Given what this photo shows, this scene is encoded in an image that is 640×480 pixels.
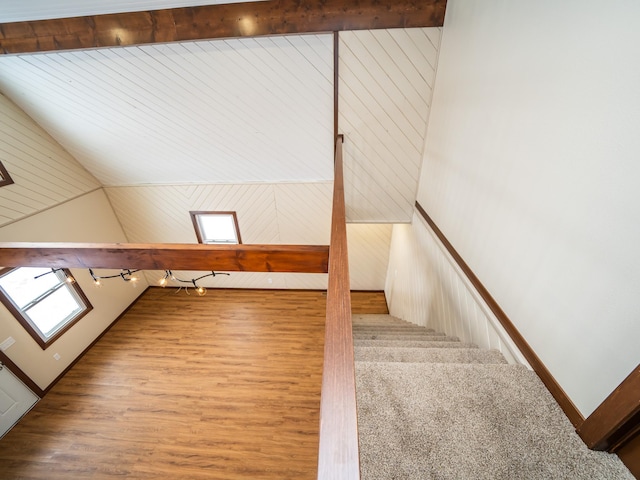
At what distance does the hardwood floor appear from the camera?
117 inches

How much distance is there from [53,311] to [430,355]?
18.0ft

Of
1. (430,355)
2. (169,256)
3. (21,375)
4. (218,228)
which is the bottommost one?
(21,375)

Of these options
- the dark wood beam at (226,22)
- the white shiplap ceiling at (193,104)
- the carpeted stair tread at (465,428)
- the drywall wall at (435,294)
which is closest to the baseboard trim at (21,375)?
the white shiplap ceiling at (193,104)

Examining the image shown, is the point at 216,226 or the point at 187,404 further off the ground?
the point at 216,226

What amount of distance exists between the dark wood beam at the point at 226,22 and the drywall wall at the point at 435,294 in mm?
2272

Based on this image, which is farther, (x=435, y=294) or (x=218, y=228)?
(x=218, y=228)

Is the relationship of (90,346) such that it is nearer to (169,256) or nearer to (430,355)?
(169,256)

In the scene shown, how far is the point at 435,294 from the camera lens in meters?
2.87

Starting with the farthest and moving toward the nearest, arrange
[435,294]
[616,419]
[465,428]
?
[435,294] < [465,428] < [616,419]

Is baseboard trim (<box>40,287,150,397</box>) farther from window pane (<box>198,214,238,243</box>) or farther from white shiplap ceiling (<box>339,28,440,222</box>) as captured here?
white shiplap ceiling (<box>339,28,440,222</box>)

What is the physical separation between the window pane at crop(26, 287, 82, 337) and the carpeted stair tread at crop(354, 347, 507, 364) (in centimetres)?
493

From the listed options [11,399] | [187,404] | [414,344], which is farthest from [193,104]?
[11,399]

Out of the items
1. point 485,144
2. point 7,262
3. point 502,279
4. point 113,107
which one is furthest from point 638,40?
point 113,107

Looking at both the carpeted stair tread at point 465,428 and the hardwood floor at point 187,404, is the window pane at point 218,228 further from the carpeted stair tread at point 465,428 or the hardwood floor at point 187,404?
the carpeted stair tread at point 465,428
